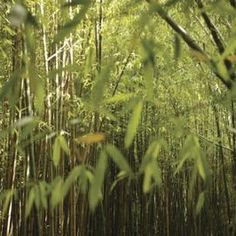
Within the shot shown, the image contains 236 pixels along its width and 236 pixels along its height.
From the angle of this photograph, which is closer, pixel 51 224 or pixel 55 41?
pixel 55 41

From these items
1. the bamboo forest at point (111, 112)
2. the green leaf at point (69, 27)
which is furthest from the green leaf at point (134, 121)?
the green leaf at point (69, 27)

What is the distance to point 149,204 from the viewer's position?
5.58m

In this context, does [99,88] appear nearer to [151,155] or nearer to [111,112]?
[151,155]

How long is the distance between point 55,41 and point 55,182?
26 cm

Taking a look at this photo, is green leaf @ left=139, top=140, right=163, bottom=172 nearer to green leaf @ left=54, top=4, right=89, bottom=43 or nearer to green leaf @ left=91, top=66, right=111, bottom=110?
green leaf @ left=91, top=66, right=111, bottom=110

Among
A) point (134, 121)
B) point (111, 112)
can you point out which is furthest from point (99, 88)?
point (111, 112)

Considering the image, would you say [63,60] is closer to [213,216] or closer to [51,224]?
[51,224]

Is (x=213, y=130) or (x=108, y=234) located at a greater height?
(x=213, y=130)

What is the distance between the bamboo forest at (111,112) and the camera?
2.81 ft

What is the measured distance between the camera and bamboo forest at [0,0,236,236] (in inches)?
33.7

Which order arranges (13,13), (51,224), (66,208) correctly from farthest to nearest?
(66,208)
(51,224)
(13,13)

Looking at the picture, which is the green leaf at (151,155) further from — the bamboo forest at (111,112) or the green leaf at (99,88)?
the green leaf at (99,88)

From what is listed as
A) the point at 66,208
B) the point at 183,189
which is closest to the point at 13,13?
the point at 66,208

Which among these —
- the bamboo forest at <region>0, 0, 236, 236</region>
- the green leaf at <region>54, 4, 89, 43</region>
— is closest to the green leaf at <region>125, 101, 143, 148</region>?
the bamboo forest at <region>0, 0, 236, 236</region>
